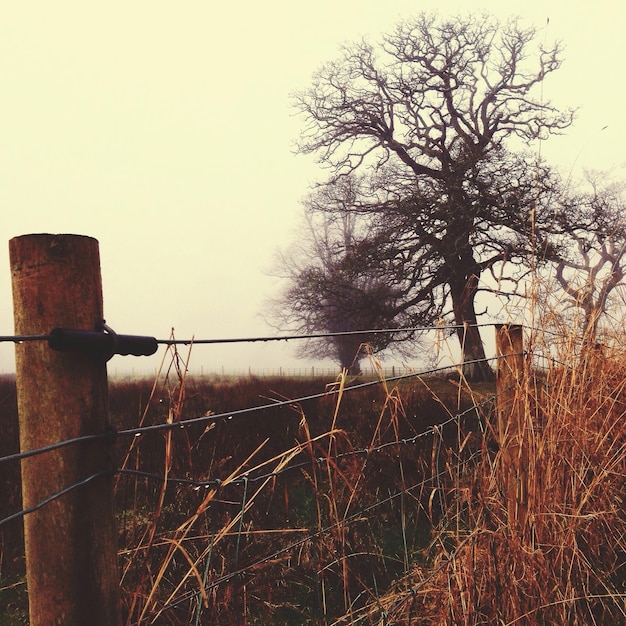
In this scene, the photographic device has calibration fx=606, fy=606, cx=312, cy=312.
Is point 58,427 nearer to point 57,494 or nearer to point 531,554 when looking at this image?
point 57,494

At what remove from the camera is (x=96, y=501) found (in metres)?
1.23

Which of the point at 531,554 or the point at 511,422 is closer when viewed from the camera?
the point at 531,554

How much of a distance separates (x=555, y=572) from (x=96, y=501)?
1.73m

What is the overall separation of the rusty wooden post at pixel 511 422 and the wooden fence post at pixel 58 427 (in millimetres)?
1547

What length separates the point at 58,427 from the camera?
119 centimetres

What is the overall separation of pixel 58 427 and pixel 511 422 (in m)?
2.12

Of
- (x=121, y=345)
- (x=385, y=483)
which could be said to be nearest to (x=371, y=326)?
(x=385, y=483)

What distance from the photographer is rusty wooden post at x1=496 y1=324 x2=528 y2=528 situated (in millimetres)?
2281

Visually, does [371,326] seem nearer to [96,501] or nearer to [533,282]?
[533,282]

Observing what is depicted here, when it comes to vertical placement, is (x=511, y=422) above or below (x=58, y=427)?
below

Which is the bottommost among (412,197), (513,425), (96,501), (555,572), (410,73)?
(555,572)

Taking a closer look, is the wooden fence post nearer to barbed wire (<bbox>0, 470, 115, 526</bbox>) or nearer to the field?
barbed wire (<bbox>0, 470, 115, 526</bbox>)

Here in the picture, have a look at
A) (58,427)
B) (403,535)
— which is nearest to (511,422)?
(403,535)

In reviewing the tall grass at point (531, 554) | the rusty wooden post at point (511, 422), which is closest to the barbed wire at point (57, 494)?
the tall grass at point (531, 554)
